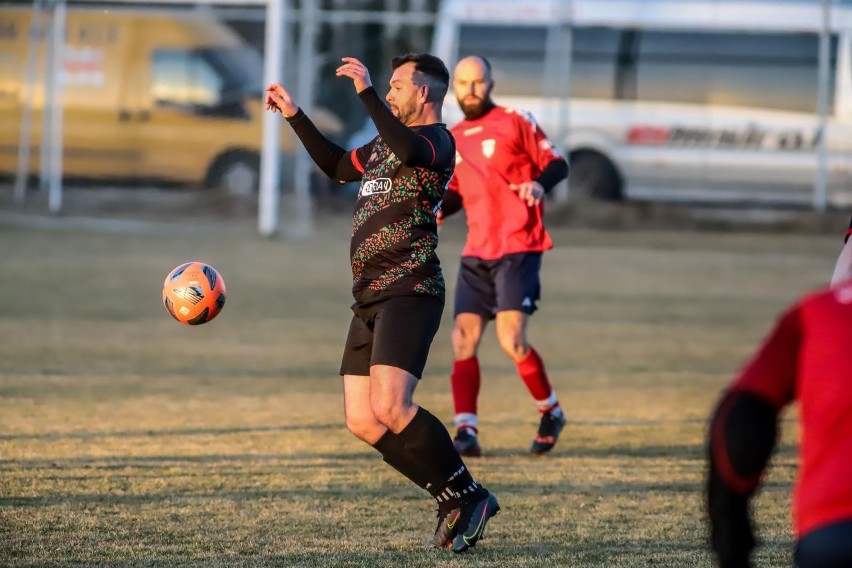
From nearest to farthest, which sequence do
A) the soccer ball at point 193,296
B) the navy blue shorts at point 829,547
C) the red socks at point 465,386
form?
the navy blue shorts at point 829,547, the soccer ball at point 193,296, the red socks at point 465,386

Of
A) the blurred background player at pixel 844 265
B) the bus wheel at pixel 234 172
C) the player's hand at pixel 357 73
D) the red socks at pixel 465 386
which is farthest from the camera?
the bus wheel at pixel 234 172

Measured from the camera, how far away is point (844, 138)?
2248 cm

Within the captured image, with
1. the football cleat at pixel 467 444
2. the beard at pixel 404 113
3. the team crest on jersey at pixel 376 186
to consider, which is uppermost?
the beard at pixel 404 113

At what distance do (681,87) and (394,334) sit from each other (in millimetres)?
18372

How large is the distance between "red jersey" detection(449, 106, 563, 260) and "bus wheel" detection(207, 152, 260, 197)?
635 inches

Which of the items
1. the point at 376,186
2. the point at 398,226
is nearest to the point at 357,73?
the point at 376,186

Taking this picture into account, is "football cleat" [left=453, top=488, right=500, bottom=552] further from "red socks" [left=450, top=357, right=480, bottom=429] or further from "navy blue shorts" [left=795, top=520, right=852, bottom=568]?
"navy blue shorts" [left=795, top=520, right=852, bottom=568]

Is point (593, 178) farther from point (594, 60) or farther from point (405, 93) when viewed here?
point (405, 93)

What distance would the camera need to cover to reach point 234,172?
23203mm

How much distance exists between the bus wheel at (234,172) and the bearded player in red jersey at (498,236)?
1613 cm

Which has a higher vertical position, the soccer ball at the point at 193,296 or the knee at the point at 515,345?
the soccer ball at the point at 193,296

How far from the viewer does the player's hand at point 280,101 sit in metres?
5.43

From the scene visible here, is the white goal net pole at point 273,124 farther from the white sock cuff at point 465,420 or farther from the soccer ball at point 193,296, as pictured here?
the soccer ball at point 193,296

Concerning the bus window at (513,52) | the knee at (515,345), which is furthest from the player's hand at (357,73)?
the bus window at (513,52)
